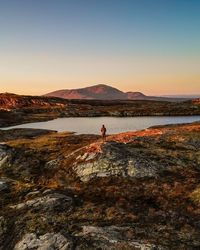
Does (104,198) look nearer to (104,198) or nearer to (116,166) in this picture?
(104,198)

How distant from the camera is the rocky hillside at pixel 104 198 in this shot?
12469 mm

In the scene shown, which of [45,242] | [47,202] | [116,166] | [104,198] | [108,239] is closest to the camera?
[108,239]

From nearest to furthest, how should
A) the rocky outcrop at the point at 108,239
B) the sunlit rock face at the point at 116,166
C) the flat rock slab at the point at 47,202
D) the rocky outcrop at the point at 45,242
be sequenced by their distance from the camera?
the rocky outcrop at the point at 108,239 < the rocky outcrop at the point at 45,242 < the flat rock slab at the point at 47,202 < the sunlit rock face at the point at 116,166

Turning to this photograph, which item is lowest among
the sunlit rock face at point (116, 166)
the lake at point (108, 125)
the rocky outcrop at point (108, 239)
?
the lake at point (108, 125)

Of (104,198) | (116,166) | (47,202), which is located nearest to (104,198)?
(104,198)

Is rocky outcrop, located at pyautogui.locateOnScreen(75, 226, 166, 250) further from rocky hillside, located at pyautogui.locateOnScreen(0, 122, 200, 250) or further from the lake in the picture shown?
the lake

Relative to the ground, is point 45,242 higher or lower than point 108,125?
higher

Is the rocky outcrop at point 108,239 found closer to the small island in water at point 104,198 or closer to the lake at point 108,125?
the small island in water at point 104,198

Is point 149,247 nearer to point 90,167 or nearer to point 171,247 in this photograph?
point 171,247

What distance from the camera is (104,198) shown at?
18828mm

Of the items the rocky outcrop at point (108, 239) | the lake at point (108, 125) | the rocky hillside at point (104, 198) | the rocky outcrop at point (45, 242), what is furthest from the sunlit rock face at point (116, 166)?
the lake at point (108, 125)

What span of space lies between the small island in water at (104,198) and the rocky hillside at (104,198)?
6 centimetres

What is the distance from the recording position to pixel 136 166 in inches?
957

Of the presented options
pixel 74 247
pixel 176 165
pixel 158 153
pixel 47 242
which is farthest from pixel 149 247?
pixel 158 153
